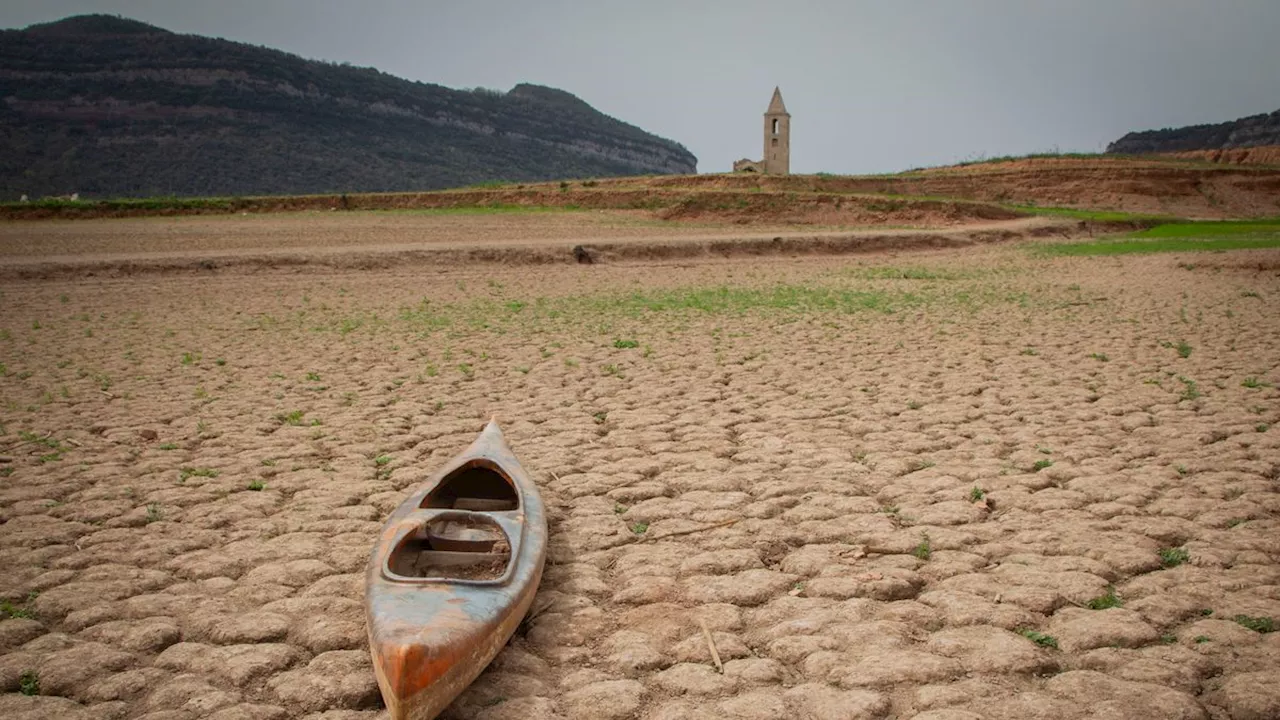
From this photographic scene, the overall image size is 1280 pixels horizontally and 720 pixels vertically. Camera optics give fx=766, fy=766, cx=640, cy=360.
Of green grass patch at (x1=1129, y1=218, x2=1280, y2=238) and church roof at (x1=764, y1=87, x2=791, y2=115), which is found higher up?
church roof at (x1=764, y1=87, x2=791, y2=115)

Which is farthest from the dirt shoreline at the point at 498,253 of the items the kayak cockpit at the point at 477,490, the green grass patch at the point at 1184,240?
the kayak cockpit at the point at 477,490

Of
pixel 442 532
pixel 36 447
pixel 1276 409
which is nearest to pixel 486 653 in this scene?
pixel 442 532

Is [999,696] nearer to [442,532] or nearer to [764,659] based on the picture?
[764,659]

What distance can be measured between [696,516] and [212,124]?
7336 centimetres

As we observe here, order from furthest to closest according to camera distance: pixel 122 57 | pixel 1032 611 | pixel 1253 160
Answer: pixel 122 57, pixel 1253 160, pixel 1032 611

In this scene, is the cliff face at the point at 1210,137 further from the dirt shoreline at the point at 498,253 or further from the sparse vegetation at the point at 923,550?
the sparse vegetation at the point at 923,550

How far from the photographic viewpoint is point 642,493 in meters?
3.89

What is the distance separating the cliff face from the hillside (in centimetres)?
6004

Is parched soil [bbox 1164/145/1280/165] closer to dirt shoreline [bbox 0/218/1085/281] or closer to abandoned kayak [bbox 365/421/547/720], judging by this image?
dirt shoreline [bbox 0/218/1085/281]

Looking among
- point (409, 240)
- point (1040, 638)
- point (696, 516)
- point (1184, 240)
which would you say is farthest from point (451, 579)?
point (1184, 240)

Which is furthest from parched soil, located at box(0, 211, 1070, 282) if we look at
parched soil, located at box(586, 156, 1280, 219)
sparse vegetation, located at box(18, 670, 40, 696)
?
sparse vegetation, located at box(18, 670, 40, 696)

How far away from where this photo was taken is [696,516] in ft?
11.8

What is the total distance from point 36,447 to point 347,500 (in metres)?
2.33

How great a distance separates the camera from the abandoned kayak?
199cm
